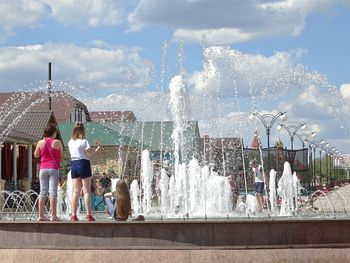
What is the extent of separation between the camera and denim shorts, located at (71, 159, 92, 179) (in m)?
10.0

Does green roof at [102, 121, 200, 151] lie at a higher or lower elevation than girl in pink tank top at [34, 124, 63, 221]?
higher

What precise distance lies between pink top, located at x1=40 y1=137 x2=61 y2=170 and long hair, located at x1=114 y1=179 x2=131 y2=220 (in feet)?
2.84

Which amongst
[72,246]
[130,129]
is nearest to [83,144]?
[72,246]

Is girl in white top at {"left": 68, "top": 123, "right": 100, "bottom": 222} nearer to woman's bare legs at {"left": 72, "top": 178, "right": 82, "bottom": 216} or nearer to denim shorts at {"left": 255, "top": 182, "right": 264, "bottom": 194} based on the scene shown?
woman's bare legs at {"left": 72, "top": 178, "right": 82, "bottom": 216}

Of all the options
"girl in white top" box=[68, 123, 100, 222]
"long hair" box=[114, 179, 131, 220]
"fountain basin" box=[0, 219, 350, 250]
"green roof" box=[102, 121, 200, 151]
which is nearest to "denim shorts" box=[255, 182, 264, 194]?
"long hair" box=[114, 179, 131, 220]

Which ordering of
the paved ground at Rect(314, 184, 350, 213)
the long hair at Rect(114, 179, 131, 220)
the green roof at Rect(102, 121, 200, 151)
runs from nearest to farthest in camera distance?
the long hair at Rect(114, 179, 131, 220), the paved ground at Rect(314, 184, 350, 213), the green roof at Rect(102, 121, 200, 151)

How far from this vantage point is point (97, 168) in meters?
Answer: 48.8

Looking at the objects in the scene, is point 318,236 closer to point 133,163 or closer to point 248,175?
point 248,175

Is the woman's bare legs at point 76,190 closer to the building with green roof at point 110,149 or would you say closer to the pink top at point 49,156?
the pink top at point 49,156

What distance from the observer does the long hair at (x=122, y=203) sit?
393 inches

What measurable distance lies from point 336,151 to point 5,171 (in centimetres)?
4748

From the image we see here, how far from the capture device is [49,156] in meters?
10.1

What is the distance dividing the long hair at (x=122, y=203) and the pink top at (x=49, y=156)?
87 centimetres

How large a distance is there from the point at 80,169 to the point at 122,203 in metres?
0.71
